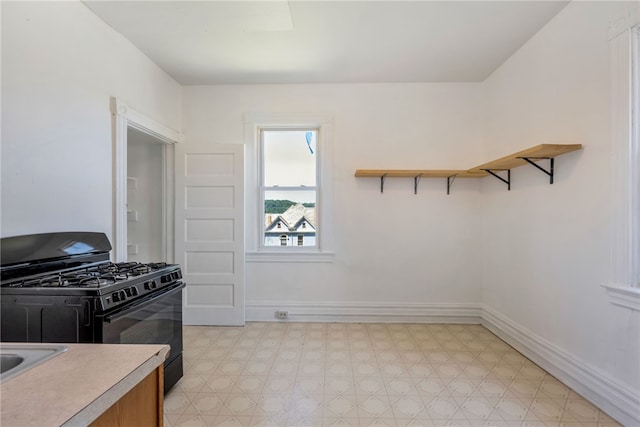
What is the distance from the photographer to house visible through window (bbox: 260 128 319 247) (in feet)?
11.3

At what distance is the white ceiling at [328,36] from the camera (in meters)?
2.10

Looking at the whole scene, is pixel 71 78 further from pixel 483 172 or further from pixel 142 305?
pixel 483 172

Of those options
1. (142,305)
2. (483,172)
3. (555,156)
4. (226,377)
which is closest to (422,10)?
(555,156)

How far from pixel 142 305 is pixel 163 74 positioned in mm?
2448

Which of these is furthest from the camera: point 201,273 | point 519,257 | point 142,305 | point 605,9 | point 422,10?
point 201,273

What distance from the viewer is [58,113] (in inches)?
72.6

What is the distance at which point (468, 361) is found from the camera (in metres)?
2.44

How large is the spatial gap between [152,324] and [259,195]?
6.22 ft

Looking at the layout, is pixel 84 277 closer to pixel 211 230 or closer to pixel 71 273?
pixel 71 273

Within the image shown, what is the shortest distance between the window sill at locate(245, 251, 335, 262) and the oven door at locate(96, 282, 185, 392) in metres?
1.28

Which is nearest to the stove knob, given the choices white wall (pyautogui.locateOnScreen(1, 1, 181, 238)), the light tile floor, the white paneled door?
white wall (pyautogui.locateOnScreen(1, 1, 181, 238))

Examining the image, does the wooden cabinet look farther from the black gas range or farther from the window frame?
the window frame

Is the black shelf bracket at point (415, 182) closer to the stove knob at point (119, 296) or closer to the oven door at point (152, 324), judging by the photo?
the oven door at point (152, 324)

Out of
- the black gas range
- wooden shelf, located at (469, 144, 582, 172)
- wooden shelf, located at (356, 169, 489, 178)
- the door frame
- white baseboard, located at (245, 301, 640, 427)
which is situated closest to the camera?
the black gas range
